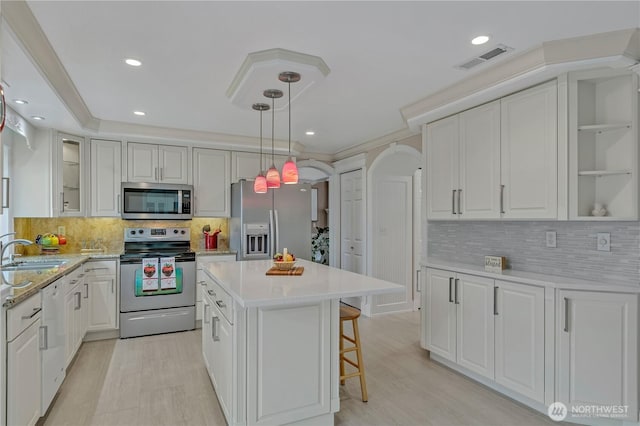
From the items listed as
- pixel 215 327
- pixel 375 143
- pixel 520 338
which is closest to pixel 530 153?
pixel 520 338

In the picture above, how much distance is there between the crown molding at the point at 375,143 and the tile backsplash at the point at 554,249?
4.22ft

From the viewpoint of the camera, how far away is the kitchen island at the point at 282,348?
2100mm

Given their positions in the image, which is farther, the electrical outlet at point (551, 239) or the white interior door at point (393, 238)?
the white interior door at point (393, 238)

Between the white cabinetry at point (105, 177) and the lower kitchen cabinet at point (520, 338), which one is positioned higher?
the white cabinetry at point (105, 177)

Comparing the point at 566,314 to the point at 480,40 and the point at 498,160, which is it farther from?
the point at 480,40

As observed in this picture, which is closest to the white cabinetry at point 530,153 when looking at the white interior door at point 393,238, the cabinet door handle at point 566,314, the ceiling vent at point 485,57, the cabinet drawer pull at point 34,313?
the ceiling vent at point 485,57

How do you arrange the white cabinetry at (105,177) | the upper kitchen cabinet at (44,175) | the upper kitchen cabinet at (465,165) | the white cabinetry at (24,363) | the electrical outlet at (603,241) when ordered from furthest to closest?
the white cabinetry at (105,177) → the upper kitchen cabinet at (44,175) → the upper kitchen cabinet at (465,165) → the electrical outlet at (603,241) → the white cabinetry at (24,363)

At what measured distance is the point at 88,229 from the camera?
14.9 ft

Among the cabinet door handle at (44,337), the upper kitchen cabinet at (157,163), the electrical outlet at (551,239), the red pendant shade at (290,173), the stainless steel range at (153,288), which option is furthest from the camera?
the upper kitchen cabinet at (157,163)

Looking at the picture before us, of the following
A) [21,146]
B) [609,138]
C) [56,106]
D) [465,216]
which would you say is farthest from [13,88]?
[609,138]

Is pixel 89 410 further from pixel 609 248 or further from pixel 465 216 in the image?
pixel 609 248

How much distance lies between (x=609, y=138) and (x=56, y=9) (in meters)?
3.49

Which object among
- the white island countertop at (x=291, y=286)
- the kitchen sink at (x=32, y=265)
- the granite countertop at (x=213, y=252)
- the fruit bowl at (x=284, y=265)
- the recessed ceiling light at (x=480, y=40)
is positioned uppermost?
the recessed ceiling light at (x=480, y=40)

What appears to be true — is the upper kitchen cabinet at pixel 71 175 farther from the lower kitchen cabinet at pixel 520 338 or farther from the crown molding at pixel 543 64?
the lower kitchen cabinet at pixel 520 338
